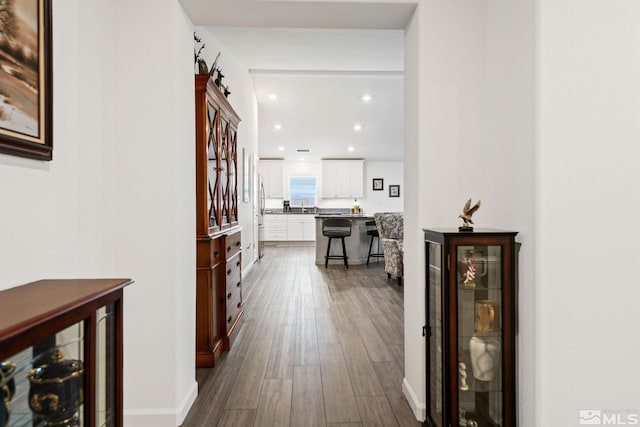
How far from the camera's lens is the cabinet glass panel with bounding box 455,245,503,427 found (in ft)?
5.10

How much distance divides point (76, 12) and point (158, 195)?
868 mm

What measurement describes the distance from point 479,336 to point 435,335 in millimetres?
198

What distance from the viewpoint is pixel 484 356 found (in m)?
1.58

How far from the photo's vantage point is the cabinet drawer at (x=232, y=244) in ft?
9.42

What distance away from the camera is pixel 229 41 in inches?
167

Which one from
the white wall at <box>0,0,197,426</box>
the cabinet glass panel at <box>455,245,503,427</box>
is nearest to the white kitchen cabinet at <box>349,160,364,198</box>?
the white wall at <box>0,0,197,426</box>

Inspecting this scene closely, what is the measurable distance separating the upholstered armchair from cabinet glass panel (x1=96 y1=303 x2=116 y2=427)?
14.0 ft

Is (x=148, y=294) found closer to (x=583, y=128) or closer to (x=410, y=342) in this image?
(x=410, y=342)

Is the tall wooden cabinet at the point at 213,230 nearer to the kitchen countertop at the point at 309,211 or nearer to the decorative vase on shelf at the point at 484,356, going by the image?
the decorative vase on shelf at the point at 484,356

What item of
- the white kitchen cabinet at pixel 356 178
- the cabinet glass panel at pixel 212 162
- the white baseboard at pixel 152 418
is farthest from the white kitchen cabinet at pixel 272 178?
the white baseboard at pixel 152 418

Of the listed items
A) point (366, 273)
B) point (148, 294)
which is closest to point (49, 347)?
point (148, 294)

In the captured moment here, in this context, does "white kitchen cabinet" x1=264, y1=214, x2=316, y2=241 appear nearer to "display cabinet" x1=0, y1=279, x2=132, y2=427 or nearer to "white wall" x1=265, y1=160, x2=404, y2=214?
"white wall" x1=265, y1=160, x2=404, y2=214

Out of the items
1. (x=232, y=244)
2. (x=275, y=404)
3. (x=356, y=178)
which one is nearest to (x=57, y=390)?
(x=275, y=404)

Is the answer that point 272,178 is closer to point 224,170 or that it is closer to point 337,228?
point 337,228
